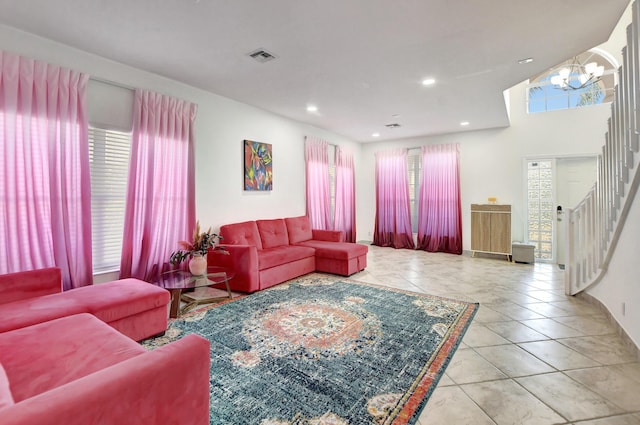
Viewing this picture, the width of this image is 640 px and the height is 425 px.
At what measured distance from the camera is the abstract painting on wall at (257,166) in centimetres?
461

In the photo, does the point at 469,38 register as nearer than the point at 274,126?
Yes

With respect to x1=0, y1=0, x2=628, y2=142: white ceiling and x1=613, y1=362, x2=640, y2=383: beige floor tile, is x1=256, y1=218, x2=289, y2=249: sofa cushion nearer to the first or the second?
x1=0, y1=0, x2=628, y2=142: white ceiling

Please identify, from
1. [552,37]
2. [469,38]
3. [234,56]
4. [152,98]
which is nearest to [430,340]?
[469,38]

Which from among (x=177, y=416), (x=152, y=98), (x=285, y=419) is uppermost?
(x=152, y=98)

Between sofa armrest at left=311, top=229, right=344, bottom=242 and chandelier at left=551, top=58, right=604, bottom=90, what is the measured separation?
412cm

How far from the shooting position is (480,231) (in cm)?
599

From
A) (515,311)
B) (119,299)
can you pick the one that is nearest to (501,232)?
(515,311)

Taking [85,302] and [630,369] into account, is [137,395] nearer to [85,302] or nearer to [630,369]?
[85,302]

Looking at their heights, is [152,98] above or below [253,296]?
above

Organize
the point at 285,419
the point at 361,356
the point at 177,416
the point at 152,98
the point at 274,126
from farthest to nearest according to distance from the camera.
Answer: the point at 274,126
the point at 152,98
the point at 361,356
the point at 285,419
the point at 177,416

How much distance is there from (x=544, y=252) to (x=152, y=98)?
22.9ft

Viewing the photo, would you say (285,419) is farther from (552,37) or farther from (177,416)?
(552,37)

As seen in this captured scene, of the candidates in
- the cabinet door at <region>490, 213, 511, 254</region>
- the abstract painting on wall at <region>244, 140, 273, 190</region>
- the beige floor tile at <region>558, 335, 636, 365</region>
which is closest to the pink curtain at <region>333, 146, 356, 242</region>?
the abstract painting on wall at <region>244, 140, 273, 190</region>

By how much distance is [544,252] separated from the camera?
224 inches
